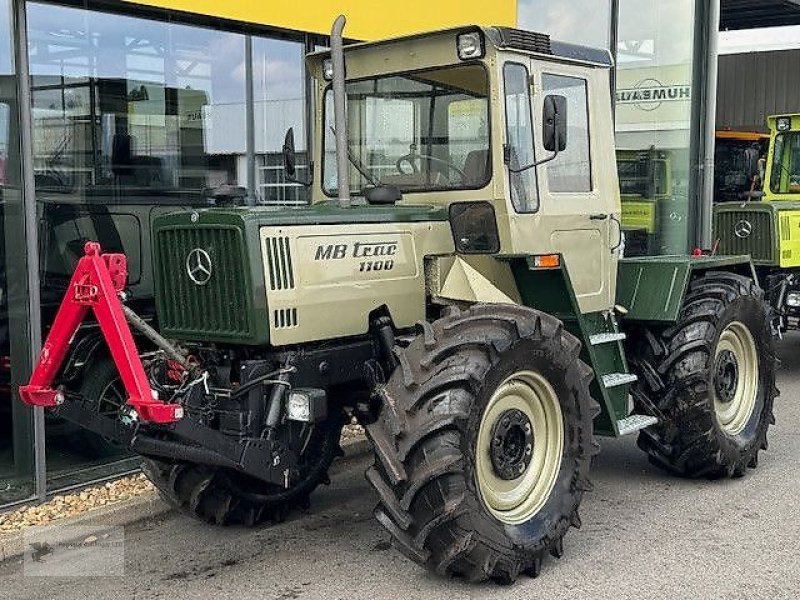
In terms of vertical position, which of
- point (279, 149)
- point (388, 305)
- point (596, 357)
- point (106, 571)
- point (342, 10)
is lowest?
point (106, 571)

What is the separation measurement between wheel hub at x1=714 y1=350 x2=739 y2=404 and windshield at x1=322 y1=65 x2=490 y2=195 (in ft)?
7.47

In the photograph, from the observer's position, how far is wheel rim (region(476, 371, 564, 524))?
4.73 meters

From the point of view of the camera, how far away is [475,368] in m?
4.46

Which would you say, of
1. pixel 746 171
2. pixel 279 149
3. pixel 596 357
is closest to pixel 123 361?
pixel 596 357

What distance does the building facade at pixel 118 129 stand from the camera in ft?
20.1

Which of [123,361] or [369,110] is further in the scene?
[369,110]

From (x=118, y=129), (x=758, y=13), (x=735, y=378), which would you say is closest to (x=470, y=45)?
(x=118, y=129)

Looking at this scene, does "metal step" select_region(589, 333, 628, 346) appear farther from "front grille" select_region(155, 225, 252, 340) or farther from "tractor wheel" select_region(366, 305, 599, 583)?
"front grille" select_region(155, 225, 252, 340)

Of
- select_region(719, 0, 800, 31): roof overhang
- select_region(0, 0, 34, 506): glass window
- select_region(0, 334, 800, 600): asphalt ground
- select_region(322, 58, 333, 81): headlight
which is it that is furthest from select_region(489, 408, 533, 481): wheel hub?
select_region(719, 0, 800, 31): roof overhang

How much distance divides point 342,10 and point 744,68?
60.0 feet

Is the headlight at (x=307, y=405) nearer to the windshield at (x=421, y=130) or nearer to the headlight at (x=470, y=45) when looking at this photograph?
the windshield at (x=421, y=130)

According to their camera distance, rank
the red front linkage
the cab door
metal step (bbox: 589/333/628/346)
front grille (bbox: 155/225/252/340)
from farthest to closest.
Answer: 1. metal step (bbox: 589/333/628/346)
2. the cab door
3. front grille (bbox: 155/225/252/340)
4. the red front linkage

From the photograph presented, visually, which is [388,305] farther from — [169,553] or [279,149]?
[279,149]

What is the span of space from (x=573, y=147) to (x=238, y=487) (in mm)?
2652
